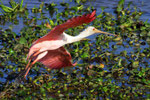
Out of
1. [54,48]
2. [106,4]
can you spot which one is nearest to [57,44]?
[54,48]

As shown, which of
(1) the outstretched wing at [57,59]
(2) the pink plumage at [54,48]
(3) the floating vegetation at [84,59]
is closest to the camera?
(2) the pink plumage at [54,48]

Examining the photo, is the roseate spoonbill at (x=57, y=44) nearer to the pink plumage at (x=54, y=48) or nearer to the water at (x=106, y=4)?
the pink plumage at (x=54, y=48)

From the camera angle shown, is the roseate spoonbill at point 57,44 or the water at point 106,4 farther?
the water at point 106,4

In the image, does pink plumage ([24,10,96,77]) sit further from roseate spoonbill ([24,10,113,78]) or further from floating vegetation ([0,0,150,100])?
floating vegetation ([0,0,150,100])

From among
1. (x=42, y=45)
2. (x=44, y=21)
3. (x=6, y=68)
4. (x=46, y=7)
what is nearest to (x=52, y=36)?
(x=42, y=45)

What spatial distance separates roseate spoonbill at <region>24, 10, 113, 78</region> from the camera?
5.55m

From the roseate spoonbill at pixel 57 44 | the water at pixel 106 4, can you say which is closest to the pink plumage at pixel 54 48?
the roseate spoonbill at pixel 57 44

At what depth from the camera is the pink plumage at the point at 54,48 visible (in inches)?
218

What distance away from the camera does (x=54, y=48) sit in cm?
602

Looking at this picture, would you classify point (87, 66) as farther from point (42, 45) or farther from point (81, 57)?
point (42, 45)

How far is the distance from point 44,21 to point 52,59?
1928mm

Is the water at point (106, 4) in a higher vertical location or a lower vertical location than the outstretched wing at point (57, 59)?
lower

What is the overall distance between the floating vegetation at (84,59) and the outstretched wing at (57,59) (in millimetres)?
130

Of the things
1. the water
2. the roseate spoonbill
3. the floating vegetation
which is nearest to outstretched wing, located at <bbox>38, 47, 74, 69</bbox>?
the roseate spoonbill
